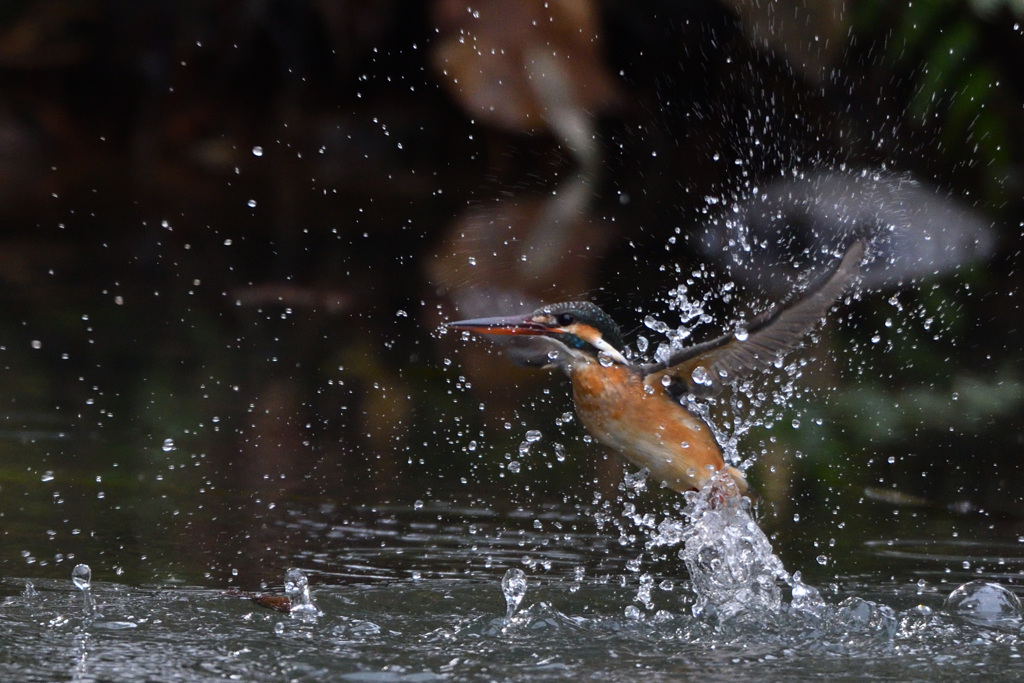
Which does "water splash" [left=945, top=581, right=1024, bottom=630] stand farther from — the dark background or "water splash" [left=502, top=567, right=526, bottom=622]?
"water splash" [left=502, top=567, right=526, bottom=622]

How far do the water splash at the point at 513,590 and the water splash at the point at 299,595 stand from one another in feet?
1.34

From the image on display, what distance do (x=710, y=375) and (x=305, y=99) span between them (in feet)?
35.7

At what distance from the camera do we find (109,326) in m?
6.67

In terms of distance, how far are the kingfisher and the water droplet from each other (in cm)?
99

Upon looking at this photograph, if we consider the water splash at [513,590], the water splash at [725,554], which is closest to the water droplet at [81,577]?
the water splash at [513,590]

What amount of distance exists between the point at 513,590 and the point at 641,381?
649mm

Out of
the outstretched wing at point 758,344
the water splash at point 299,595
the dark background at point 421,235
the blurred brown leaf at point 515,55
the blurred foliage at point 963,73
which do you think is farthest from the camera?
the blurred brown leaf at point 515,55

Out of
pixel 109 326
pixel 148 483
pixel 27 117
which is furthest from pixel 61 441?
pixel 27 117

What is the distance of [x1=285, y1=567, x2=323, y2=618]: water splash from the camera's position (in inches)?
126

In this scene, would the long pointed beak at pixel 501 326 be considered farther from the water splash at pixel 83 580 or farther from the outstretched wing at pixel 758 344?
the water splash at pixel 83 580

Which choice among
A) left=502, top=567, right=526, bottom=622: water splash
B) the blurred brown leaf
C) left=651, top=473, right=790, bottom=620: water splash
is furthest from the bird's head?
the blurred brown leaf

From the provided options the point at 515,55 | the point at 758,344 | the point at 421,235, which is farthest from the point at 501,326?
the point at 515,55

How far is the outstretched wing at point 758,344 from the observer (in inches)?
132

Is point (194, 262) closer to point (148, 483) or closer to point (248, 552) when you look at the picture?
point (148, 483)
